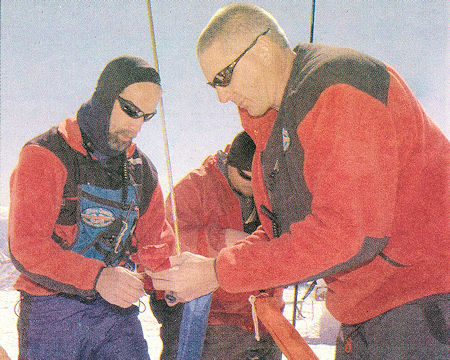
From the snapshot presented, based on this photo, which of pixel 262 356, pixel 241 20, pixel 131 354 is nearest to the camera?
pixel 241 20

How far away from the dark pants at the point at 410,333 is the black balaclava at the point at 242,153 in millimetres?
1832

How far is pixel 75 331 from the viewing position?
2.12 meters

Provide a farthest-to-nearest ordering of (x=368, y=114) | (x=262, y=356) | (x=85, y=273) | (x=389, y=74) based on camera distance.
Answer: (x=262, y=356) → (x=85, y=273) → (x=389, y=74) → (x=368, y=114)

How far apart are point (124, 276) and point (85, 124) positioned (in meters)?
Answer: 0.99

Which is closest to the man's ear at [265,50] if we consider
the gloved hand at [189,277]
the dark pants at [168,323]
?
the gloved hand at [189,277]

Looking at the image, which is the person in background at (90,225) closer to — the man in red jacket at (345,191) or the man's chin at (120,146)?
the man's chin at (120,146)

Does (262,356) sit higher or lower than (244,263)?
lower

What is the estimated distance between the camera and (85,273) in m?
1.97

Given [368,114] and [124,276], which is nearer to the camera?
[368,114]

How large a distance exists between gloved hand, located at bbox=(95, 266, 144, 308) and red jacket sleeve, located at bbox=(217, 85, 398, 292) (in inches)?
45.0

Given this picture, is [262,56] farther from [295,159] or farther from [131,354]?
[131,354]

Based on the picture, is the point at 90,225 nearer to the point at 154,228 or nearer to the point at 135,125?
the point at 154,228

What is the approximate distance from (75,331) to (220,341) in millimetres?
955

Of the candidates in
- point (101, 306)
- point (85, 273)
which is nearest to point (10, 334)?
point (101, 306)
